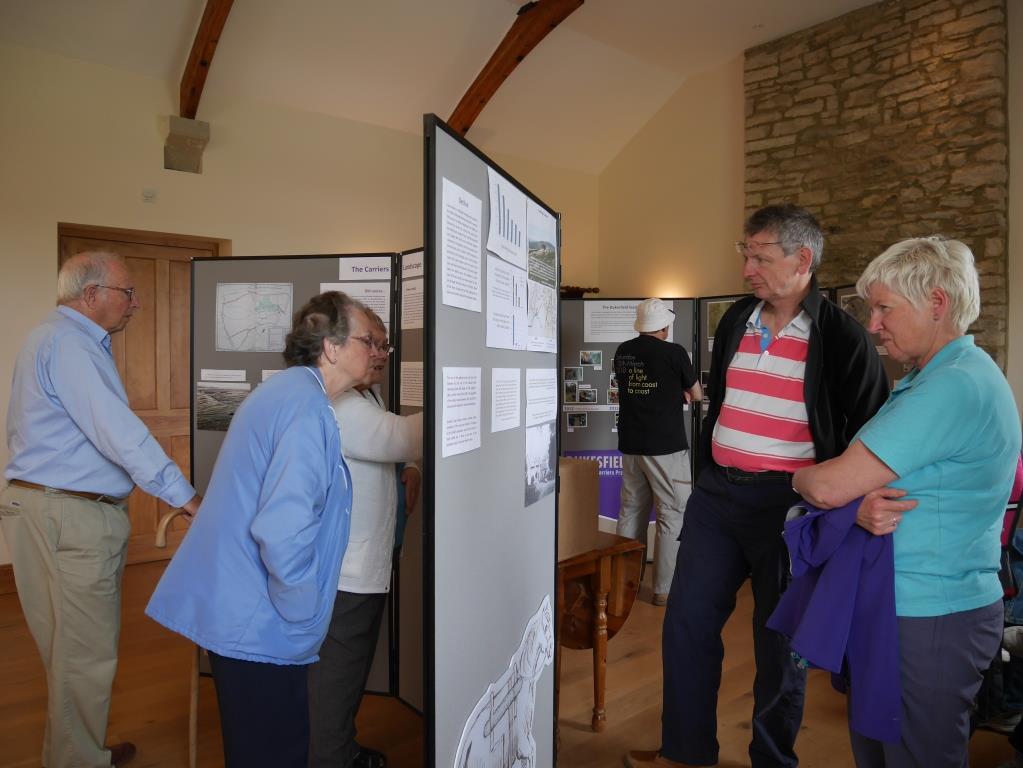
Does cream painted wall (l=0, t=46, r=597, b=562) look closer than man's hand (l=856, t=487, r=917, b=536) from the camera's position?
No

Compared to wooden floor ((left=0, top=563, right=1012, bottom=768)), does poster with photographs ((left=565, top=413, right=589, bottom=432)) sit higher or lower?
higher

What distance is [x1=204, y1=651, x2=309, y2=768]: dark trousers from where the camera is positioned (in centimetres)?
148

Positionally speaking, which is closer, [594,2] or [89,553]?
[89,553]

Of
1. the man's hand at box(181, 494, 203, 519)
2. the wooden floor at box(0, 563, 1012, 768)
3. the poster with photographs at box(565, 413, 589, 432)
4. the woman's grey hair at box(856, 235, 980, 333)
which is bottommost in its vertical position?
the wooden floor at box(0, 563, 1012, 768)

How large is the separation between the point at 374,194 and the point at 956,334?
5292mm

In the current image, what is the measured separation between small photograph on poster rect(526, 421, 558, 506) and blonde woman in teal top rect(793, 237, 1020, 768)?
719 millimetres

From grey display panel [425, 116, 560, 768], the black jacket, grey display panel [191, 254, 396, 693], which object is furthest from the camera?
grey display panel [191, 254, 396, 693]

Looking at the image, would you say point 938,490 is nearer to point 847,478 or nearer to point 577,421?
point 847,478

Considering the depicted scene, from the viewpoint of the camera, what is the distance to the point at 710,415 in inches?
90.5

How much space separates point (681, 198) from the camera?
7.00 meters

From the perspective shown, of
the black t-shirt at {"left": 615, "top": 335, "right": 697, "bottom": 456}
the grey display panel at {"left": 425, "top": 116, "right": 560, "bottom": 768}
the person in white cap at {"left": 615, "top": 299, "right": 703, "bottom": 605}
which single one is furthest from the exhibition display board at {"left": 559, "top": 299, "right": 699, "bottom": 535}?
the grey display panel at {"left": 425, "top": 116, "right": 560, "bottom": 768}

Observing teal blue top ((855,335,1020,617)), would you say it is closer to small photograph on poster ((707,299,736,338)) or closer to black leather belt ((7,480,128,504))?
black leather belt ((7,480,128,504))

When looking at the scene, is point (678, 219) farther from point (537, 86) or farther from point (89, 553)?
point (89, 553)

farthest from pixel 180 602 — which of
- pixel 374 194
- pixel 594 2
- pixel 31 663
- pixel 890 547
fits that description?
pixel 594 2
